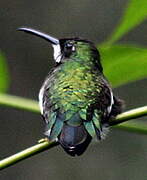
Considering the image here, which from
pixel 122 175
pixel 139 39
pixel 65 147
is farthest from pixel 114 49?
pixel 139 39

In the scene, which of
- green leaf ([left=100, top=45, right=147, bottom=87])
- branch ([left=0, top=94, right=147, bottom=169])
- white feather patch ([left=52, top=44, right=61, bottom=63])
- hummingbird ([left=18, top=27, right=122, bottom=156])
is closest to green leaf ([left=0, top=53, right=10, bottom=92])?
branch ([left=0, top=94, right=147, bottom=169])

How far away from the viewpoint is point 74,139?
191 cm

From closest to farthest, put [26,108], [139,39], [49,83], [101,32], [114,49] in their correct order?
[114,49]
[26,108]
[49,83]
[139,39]
[101,32]

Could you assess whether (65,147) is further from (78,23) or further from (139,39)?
(78,23)

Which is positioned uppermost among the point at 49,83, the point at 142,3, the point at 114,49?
the point at 142,3

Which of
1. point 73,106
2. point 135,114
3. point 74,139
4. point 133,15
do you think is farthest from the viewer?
point 73,106

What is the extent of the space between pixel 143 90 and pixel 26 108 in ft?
17.1

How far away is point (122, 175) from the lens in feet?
23.1

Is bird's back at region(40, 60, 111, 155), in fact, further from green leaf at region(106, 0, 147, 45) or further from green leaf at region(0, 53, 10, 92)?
green leaf at region(106, 0, 147, 45)

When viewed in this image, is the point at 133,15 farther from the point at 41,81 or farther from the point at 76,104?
the point at 41,81

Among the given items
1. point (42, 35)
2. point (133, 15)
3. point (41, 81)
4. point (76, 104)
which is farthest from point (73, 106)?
point (41, 81)

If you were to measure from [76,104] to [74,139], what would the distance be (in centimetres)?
31

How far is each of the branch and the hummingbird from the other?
73 millimetres

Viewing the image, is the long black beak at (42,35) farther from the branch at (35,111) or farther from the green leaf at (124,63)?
the green leaf at (124,63)
